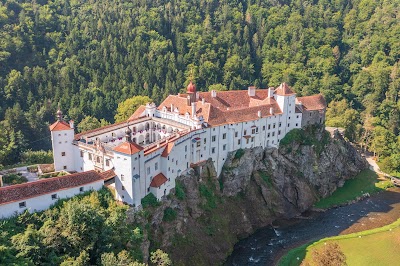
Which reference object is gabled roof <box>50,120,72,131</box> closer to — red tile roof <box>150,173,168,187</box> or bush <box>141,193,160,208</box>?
red tile roof <box>150,173,168,187</box>

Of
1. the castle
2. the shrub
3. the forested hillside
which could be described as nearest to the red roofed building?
the castle

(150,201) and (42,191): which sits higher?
(42,191)

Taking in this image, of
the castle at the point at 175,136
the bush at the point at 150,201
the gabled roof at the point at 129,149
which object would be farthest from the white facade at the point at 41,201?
the bush at the point at 150,201

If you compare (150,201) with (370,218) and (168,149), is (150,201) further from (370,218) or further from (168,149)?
(370,218)

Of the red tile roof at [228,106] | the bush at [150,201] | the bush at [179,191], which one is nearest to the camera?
the bush at [150,201]

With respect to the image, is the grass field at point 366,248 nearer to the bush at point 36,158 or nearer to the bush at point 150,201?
the bush at point 150,201

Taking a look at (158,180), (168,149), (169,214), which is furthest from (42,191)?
(169,214)

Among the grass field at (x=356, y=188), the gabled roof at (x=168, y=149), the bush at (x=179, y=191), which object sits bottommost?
the grass field at (x=356, y=188)

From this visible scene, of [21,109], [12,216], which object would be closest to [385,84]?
[21,109]
